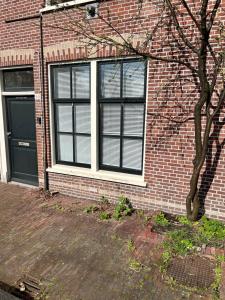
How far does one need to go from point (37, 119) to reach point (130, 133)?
7.37 ft

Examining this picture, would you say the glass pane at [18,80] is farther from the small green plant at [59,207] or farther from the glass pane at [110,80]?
the small green plant at [59,207]

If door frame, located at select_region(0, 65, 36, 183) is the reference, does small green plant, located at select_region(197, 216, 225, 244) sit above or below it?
below

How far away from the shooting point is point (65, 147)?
5.55 metres

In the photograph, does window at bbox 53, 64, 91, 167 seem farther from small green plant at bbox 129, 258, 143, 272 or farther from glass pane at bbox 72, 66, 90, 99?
small green plant at bbox 129, 258, 143, 272

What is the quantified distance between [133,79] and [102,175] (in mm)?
2008

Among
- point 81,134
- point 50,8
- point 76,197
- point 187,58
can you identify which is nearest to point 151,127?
point 187,58

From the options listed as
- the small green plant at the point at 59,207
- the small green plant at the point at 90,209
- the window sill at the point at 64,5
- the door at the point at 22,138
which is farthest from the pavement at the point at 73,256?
the window sill at the point at 64,5

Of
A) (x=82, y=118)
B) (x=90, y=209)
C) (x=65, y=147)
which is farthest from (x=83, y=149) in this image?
(x=90, y=209)

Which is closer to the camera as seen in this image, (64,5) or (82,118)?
(64,5)

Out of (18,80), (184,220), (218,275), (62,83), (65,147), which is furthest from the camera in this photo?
(18,80)

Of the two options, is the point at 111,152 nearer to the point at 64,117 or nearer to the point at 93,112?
the point at 93,112

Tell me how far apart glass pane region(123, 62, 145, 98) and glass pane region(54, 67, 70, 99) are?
1.33m

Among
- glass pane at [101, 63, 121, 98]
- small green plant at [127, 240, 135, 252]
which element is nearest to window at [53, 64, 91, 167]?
glass pane at [101, 63, 121, 98]

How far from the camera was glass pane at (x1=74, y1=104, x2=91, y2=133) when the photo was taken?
5.06 m
